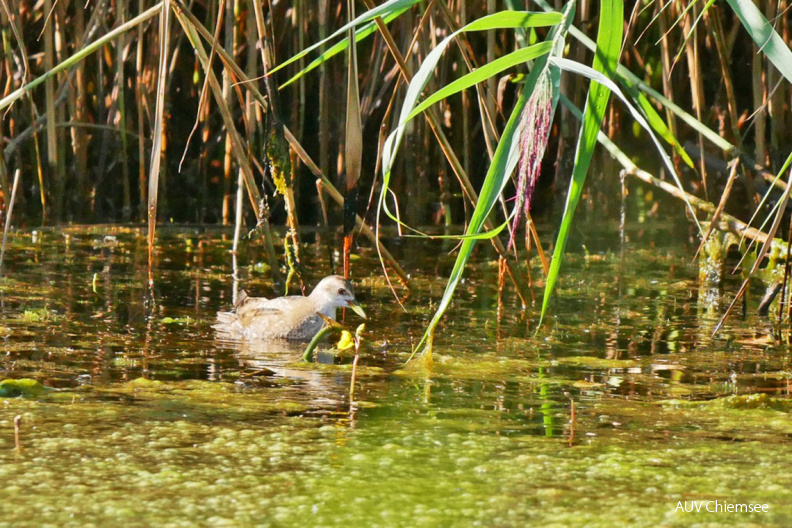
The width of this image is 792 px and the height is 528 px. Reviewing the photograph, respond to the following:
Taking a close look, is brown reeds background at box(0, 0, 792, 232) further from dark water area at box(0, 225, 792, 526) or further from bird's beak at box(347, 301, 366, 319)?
bird's beak at box(347, 301, 366, 319)

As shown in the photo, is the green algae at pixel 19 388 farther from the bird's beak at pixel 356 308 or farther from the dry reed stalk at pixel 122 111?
the dry reed stalk at pixel 122 111

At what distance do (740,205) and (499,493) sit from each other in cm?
644

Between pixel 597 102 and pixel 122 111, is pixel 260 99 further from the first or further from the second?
pixel 122 111

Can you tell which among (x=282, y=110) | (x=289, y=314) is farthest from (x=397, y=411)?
(x=282, y=110)

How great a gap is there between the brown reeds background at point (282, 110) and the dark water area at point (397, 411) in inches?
64.7

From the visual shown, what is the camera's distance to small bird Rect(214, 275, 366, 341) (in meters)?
5.01

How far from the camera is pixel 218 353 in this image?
455cm

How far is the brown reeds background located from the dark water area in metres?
1.64

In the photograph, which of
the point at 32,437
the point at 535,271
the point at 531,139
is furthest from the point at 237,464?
the point at 535,271

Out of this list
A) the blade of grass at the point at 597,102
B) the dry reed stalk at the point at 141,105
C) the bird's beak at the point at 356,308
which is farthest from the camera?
the dry reed stalk at the point at 141,105

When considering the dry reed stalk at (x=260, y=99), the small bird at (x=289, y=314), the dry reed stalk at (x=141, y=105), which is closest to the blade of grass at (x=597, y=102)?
the dry reed stalk at (x=260, y=99)

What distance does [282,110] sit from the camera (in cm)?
700

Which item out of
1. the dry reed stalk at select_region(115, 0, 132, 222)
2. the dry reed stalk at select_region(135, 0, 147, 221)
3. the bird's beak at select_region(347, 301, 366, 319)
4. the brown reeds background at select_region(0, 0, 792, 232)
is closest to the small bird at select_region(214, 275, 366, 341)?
the bird's beak at select_region(347, 301, 366, 319)

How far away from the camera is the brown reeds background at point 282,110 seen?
724 cm
